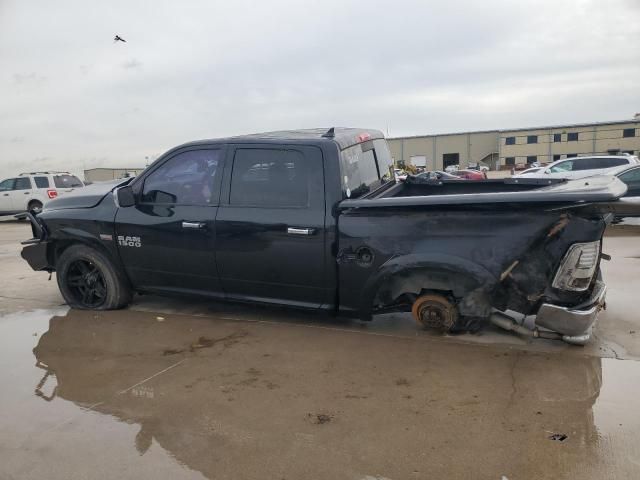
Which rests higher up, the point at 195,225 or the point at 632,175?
the point at 195,225

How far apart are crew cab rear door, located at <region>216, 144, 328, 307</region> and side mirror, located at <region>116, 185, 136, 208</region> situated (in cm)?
102

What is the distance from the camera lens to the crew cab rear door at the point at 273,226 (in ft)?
13.6

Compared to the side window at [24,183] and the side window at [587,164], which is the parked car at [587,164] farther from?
the side window at [24,183]

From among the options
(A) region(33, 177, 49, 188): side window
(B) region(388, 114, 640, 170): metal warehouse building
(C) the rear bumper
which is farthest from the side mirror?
(B) region(388, 114, 640, 170): metal warehouse building

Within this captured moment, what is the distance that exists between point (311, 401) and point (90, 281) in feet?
10.9

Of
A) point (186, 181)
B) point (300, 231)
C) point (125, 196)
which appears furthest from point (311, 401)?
point (125, 196)

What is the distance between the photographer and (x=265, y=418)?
3.03m

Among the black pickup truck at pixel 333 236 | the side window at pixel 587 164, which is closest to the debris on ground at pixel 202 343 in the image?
the black pickup truck at pixel 333 236

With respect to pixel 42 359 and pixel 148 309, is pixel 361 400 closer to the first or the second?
pixel 42 359

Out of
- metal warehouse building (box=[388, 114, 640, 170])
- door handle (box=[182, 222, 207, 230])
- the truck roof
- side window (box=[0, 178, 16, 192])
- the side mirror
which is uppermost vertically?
the truck roof

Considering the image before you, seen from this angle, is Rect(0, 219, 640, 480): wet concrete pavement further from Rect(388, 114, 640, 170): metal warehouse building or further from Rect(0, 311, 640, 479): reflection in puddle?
Rect(388, 114, 640, 170): metal warehouse building

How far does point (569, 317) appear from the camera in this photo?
355 centimetres

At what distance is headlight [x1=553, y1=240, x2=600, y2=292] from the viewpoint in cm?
341

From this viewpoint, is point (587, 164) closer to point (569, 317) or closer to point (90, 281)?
point (569, 317)
